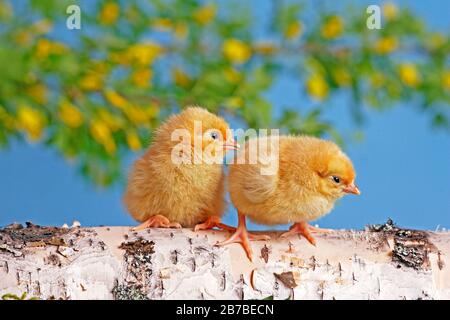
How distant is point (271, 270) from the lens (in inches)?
39.4

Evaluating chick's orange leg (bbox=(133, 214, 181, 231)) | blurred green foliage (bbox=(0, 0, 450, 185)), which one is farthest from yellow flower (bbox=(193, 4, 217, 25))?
chick's orange leg (bbox=(133, 214, 181, 231))

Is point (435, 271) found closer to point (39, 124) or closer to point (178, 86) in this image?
point (178, 86)

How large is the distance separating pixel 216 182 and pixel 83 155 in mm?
694

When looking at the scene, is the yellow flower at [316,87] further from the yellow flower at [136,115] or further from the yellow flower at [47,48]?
the yellow flower at [47,48]

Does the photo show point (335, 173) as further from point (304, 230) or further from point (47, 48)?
point (47, 48)

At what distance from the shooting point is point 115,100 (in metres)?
1.61

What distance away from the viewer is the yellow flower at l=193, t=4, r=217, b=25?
167 cm

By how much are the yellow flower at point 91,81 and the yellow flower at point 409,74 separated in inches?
26.5

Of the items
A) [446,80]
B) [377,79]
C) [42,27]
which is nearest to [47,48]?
[42,27]

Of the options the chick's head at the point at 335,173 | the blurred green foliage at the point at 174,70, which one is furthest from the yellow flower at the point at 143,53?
the chick's head at the point at 335,173

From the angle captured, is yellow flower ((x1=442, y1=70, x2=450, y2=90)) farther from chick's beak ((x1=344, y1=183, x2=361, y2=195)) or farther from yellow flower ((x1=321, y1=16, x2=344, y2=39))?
chick's beak ((x1=344, y1=183, x2=361, y2=195))

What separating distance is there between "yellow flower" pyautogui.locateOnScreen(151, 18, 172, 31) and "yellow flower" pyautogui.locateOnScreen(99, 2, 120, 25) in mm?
83
